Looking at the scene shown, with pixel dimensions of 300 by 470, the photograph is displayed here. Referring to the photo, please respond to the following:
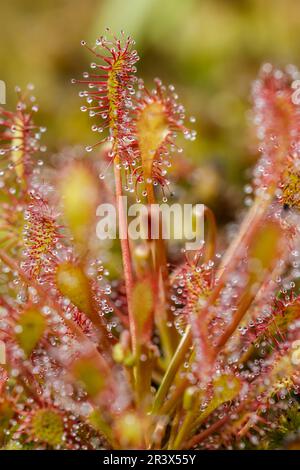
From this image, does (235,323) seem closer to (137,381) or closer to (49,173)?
(137,381)

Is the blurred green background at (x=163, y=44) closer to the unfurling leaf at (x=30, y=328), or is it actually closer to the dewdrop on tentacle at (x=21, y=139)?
the dewdrop on tentacle at (x=21, y=139)

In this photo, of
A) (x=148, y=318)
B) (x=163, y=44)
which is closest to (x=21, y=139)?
(x=148, y=318)

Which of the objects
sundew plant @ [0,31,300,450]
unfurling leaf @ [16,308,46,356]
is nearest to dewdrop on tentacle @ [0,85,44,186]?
sundew plant @ [0,31,300,450]

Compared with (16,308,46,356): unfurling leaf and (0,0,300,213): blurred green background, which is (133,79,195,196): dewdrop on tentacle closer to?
(16,308,46,356): unfurling leaf

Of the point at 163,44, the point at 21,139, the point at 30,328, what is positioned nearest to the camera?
the point at 30,328

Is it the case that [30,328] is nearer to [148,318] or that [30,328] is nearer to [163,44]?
[148,318]

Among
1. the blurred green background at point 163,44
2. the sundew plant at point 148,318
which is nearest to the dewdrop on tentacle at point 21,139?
the sundew plant at point 148,318
